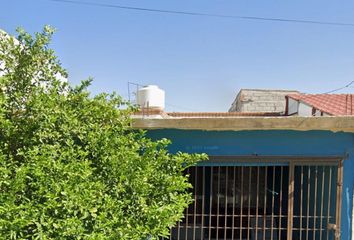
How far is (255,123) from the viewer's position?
161 inches

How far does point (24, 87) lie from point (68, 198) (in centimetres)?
155

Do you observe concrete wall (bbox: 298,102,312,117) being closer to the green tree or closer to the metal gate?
the metal gate

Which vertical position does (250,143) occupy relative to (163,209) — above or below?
above

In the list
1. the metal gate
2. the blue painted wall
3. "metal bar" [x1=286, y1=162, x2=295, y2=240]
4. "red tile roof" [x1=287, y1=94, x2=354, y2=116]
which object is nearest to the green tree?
the blue painted wall

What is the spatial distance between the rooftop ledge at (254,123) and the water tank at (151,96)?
2396mm

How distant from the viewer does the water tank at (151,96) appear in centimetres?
658

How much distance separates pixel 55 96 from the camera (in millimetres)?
3268

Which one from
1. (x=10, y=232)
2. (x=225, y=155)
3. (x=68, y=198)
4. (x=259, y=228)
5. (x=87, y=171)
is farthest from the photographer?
(x=259, y=228)

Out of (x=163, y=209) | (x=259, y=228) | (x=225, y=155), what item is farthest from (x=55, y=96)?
(x=259, y=228)

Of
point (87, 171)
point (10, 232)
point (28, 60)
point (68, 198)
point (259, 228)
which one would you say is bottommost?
point (259, 228)

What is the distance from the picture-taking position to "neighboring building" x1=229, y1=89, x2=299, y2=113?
15.1 meters

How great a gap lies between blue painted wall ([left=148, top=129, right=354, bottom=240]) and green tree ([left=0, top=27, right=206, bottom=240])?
81cm

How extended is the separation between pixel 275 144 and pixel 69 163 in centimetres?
284

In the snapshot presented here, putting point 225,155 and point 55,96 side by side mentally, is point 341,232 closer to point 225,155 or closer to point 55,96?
point 225,155
